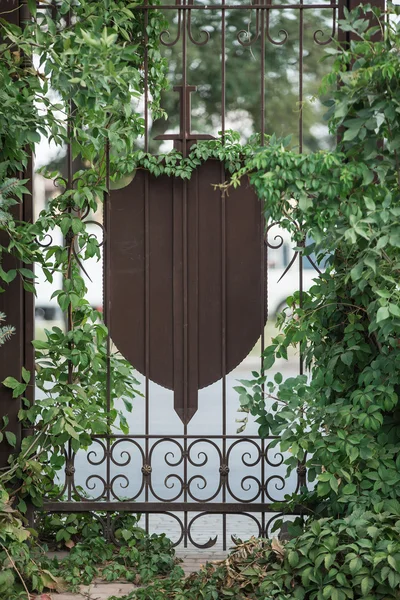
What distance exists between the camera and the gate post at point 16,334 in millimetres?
3900

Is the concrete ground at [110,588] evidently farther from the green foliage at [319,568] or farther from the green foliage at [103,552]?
the green foliage at [319,568]

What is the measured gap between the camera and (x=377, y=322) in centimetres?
288

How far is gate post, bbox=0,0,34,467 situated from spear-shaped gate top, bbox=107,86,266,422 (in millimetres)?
416

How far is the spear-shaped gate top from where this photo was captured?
397cm

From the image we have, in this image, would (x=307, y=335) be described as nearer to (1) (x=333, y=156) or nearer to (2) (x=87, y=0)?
(1) (x=333, y=156)

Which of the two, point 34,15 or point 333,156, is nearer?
point 333,156

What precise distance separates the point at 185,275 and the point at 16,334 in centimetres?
88

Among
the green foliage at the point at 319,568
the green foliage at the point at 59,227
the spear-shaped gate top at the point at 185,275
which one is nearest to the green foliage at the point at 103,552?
the green foliage at the point at 59,227

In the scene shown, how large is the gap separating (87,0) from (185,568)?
9.06 ft

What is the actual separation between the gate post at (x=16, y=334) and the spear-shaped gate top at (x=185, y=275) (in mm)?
Answer: 416

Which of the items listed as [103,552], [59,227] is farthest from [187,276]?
[103,552]

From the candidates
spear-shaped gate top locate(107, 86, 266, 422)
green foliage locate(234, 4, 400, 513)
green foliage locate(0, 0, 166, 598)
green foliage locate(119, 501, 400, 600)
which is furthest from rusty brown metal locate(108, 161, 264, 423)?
green foliage locate(119, 501, 400, 600)

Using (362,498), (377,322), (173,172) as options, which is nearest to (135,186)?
(173,172)

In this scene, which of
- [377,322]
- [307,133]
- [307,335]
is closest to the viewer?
[377,322]
